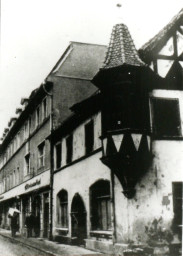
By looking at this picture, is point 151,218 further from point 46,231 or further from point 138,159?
point 46,231

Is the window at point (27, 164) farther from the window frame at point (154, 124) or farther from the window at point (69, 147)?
the window frame at point (154, 124)

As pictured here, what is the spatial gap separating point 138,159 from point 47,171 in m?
8.65

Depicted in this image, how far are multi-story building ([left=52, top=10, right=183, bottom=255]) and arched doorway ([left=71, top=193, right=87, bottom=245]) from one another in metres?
1.44

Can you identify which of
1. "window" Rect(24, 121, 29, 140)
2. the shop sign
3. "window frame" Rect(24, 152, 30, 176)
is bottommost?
the shop sign

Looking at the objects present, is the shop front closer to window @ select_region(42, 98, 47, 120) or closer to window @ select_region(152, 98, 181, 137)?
window @ select_region(42, 98, 47, 120)

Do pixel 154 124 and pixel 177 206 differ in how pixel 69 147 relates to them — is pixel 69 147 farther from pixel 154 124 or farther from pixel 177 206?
pixel 177 206

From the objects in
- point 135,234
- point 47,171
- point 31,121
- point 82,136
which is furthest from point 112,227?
point 31,121

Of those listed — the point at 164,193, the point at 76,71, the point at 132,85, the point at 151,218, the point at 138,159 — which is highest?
the point at 76,71

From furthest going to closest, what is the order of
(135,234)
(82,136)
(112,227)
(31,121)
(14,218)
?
(31,121) < (14,218) < (82,136) < (112,227) < (135,234)

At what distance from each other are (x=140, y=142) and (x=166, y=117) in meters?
1.37

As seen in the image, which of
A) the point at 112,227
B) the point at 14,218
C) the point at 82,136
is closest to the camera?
the point at 112,227

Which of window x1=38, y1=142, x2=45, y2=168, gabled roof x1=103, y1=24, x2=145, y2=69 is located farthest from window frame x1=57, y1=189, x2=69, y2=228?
gabled roof x1=103, y1=24, x2=145, y2=69

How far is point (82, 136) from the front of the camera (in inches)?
598

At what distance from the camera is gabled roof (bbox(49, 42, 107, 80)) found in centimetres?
1977
